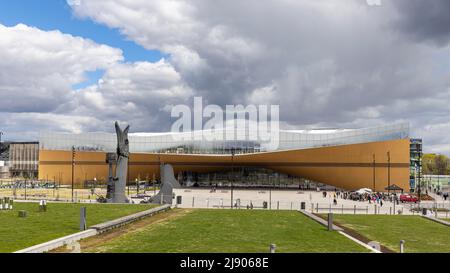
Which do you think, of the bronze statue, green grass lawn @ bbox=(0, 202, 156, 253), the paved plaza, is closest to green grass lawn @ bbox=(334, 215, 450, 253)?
the paved plaza

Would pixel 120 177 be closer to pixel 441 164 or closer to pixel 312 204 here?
pixel 312 204

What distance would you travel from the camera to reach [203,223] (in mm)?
24109

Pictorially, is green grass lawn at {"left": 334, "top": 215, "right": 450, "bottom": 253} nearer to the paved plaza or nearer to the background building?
the paved plaza

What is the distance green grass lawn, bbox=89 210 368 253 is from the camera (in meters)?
16.2

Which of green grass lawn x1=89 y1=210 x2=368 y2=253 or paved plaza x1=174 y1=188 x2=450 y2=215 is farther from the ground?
green grass lawn x1=89 y1=210 x2=368 y2=253

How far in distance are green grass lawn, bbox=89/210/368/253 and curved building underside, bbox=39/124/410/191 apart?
43758mm

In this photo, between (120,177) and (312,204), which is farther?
(120,177)

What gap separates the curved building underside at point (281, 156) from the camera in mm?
67000

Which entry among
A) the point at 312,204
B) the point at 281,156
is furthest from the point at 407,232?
the point at 281,156

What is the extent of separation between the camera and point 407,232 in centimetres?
2269

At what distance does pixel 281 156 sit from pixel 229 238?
54540 millimetres

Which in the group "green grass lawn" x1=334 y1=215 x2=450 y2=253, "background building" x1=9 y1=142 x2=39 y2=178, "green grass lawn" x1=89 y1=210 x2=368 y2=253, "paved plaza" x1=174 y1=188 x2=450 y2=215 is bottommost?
"paved plaza" x1=174 y1=188 x2=450 y2=215
